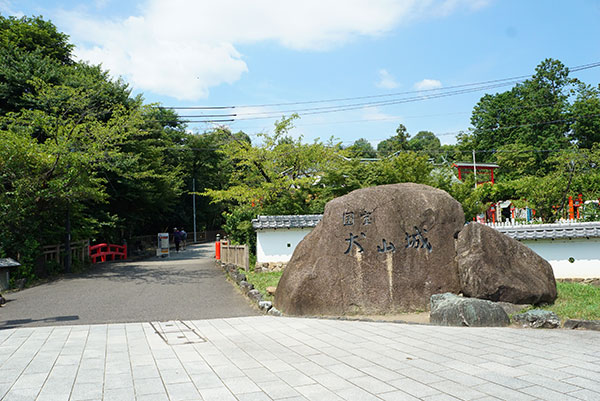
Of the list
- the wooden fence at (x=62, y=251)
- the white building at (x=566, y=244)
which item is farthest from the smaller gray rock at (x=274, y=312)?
the wooden fence at (x=62, y=251)

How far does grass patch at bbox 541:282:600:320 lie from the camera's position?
322 inches

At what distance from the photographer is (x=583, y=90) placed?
4641cm

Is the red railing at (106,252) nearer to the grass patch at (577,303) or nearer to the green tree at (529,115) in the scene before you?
the grass patch at (577,303)

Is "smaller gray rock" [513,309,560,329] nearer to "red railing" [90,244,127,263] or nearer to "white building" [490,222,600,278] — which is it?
"white building" [490,222,600,278]

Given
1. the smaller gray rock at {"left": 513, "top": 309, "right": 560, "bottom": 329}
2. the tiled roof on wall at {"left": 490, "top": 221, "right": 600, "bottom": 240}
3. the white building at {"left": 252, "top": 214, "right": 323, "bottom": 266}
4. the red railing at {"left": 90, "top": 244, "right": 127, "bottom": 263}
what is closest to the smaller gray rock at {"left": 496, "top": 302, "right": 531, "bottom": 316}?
the smaller gray rock at {"left": 513, "top": 309, "right": 560, "bottom": 329}

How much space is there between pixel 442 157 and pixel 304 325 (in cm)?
5405

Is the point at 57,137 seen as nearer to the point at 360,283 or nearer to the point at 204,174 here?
the point at 360,283

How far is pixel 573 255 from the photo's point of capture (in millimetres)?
13695

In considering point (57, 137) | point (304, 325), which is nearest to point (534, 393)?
point (304, 325)

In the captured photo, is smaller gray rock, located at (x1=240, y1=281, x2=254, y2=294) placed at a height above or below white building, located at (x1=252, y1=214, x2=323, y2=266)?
below

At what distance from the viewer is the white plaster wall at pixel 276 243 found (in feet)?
54.1

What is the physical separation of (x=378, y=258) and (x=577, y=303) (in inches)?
177

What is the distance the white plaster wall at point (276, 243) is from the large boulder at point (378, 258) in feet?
22.5

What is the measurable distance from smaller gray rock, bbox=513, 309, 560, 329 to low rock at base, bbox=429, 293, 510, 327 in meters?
0.28
